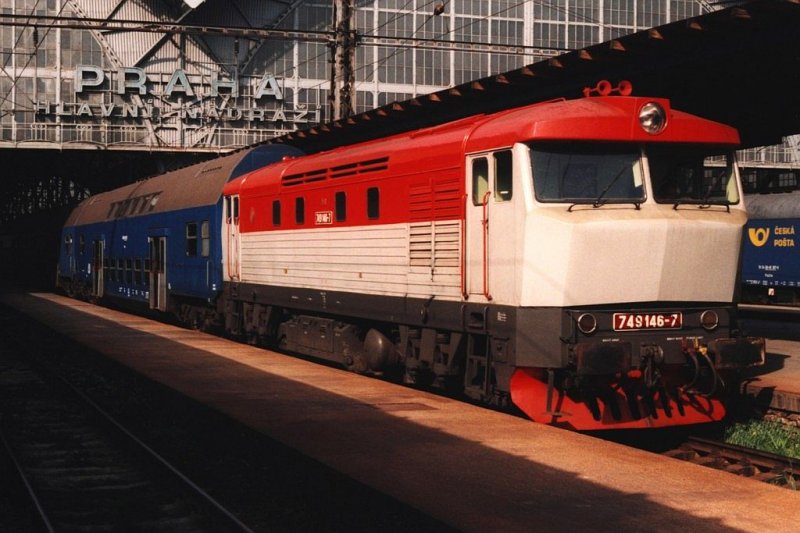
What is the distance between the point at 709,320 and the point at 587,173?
2.17 metres

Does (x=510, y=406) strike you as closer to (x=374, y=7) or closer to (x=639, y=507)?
(x=639, y=507)

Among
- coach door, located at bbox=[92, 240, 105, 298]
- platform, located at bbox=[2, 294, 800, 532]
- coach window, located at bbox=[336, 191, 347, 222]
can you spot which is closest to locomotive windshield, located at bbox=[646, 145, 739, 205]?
platform, located at bbox=[2, 294, 800, 532]

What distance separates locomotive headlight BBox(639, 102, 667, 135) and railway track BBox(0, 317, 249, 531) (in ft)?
20.4

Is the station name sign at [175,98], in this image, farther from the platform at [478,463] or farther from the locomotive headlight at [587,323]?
the locomotive headlight at [587,323]

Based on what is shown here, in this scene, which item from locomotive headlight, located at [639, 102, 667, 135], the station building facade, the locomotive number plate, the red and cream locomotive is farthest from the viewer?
the station building facade

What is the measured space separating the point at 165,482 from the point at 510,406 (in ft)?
14.7

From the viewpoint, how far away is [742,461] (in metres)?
11.1

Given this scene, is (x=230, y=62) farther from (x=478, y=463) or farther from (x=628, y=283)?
(x=478, y=463)

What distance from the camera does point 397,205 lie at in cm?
1388

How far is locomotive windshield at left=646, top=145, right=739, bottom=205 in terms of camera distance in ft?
38.1

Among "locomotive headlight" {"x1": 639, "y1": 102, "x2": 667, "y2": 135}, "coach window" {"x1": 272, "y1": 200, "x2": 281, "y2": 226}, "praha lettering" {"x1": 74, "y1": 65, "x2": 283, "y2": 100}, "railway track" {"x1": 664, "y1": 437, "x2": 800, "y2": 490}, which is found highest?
"praha lettering" {"x1": 74, "y1": 65, "x2": 283, "y2": 100}

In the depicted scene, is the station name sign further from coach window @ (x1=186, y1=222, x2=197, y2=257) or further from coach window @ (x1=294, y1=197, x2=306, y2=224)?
coach window @ (x1=294, y1=197, x2=306, y2=224)

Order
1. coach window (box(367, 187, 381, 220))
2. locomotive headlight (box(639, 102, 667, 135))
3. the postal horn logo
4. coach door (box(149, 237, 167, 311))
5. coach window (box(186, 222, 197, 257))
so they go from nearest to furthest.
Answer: locomotive headlight (box(639, 102, 667, 135)) → coach window (box(367, 187, 381, 220)) → coach window (box(186, 222, 197, 257)) → coach door (box(149, 237, 167, 311)) → the postal horn logo

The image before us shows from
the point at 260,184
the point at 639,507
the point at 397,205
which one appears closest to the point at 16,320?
the point at 260,184
